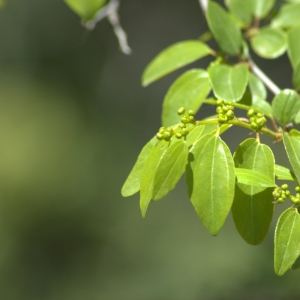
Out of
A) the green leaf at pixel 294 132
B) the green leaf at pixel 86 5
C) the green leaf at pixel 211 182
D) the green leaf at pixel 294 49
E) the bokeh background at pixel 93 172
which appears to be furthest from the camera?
the bokeh background at pixel 93 172

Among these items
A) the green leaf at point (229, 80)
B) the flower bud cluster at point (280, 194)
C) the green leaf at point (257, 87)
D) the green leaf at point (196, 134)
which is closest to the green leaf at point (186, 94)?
the green leaf at point (229, 80)

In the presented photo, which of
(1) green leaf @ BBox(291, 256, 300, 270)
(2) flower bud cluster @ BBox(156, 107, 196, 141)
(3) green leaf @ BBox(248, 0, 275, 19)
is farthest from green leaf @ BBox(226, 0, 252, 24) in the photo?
(1) green leaf @ BBox(291, 256, 300, 270)

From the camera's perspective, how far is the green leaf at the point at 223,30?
115 centimetres

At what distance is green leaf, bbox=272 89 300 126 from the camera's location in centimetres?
95

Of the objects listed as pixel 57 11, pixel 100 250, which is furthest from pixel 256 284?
pixel 57 11

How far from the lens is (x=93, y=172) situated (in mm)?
4730

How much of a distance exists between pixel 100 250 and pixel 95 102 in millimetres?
1710

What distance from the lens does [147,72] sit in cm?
127

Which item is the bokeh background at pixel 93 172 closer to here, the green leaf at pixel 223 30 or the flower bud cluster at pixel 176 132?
the green leaf at pixel 223 30

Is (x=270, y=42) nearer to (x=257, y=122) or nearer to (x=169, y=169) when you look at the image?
(x=257, y=122)

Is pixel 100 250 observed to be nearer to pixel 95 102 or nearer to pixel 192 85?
pixel 95 102

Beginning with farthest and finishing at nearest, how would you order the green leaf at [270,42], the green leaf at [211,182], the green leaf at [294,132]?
1. the green leaf at [270,42]
2. the green leaf at [294,132]
3. the green leaf at [211,182]

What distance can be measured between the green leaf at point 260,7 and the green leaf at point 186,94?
418 millimetres

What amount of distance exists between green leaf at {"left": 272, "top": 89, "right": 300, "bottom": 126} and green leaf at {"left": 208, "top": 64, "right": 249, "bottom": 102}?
84 millimetres
